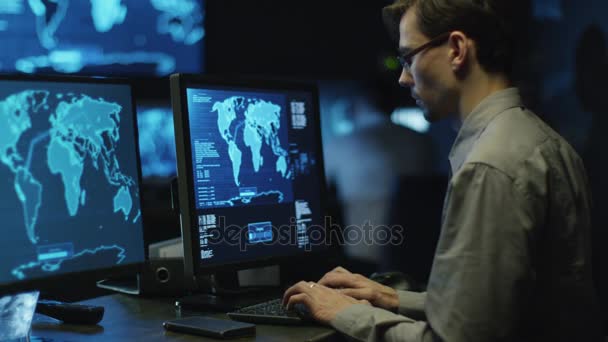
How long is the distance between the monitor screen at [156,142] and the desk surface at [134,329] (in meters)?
1.36

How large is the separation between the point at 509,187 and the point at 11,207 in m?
0.96

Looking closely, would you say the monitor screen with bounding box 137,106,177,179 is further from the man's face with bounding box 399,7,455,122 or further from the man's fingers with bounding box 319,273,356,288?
the man's face with bounding box 399,7,455,122

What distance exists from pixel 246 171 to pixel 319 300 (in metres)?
0.47

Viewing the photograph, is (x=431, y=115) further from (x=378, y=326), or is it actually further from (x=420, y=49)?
(x=378, y=326)

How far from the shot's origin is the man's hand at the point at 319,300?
154 centimetres

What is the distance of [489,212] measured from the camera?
1.26 metres

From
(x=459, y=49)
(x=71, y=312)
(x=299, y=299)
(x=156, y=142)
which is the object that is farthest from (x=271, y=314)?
(x=156, y=142)

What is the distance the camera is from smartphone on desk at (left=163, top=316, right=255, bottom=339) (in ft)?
4.90

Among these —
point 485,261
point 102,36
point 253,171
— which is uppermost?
point 102,36

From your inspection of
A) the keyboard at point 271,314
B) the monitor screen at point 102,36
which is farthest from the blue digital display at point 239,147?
the monitor screen at point 102,36

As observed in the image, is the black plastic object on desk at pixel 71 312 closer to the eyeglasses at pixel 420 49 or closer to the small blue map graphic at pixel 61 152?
the small blue map graphic at pixel 61 152

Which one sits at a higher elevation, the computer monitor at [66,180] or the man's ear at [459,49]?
the man's ear at [459,49]

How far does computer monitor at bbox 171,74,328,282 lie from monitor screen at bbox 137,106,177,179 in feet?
3.86
